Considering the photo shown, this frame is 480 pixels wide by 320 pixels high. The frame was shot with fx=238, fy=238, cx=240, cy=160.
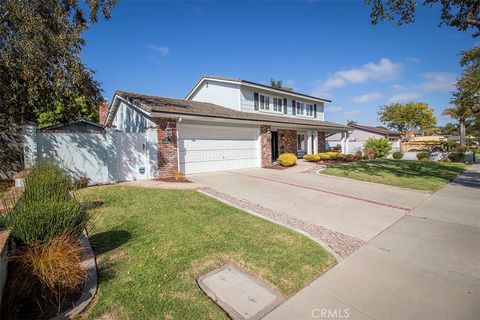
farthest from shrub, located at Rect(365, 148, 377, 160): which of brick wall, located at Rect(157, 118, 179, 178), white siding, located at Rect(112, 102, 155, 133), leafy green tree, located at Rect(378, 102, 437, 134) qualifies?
leafy green tree, located at Rect(378, 102, 437, 134)

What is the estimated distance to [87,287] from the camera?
3068mm

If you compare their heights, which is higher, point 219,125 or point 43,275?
point 219,125

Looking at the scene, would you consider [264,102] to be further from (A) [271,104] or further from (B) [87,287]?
(B) [87,287]

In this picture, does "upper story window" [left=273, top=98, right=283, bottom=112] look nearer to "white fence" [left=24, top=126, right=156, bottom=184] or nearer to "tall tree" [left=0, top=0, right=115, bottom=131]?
"white fence" [left=24, top=126, right=156, bottom=184]

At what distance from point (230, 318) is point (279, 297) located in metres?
0.70

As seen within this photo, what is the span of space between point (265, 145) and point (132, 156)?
27.7ft

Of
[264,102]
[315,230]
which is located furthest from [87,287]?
[264,102]

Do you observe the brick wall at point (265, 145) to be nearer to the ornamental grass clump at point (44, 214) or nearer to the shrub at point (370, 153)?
the shrub at point (370, 153)

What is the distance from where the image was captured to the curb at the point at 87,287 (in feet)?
8.71

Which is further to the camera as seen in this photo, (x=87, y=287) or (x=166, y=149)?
(x=166, y=149)

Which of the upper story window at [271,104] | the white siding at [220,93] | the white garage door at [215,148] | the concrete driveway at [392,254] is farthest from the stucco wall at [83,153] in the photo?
the upper story window at [271,104]

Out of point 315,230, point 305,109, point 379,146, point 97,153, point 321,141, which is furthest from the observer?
point 379,146

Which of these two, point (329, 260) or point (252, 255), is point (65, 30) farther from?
point (329, 260)
